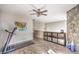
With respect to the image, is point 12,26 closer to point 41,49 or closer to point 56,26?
point 41,49

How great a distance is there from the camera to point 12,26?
1376 millimetres

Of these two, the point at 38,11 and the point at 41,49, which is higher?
the point at 38,11

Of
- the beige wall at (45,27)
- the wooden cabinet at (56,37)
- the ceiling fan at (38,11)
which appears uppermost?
the ceiling fan at (38,11)

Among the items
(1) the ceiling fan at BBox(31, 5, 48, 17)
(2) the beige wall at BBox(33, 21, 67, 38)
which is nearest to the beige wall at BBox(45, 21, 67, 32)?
(2) the beige wall at BBox(33, 21, 67, 38)

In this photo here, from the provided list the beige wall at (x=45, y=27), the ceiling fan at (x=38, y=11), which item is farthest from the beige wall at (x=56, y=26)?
the ceiling fan at (x=38, y=11)

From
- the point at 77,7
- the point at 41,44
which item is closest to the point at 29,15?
the point at 41,44

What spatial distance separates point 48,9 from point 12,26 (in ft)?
2.10

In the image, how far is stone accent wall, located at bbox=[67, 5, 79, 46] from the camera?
134cm

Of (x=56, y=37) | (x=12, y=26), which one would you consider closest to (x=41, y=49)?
(x=56, y=37)

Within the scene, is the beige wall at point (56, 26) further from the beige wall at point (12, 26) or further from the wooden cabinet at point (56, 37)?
the beige wall at point (12, 26)

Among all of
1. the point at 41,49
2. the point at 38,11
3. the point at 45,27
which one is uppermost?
the point at 38,11

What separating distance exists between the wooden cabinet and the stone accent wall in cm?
9

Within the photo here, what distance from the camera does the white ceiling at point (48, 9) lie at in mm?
1342

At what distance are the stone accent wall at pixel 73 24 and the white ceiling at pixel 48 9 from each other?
7 centimetres
